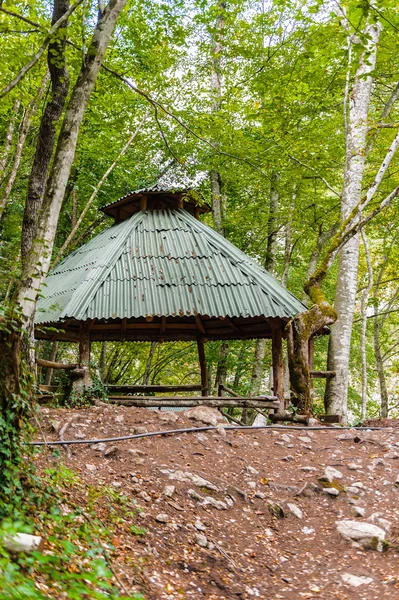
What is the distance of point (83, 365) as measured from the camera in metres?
8.36

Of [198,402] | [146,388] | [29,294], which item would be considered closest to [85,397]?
[198,402]

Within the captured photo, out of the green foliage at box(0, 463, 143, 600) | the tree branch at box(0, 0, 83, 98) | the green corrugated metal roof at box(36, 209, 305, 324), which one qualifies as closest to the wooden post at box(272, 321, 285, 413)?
the green corrugated metal roof at box(36, 209, 305, 324)

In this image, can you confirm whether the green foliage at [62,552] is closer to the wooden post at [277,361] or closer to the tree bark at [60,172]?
the tree bark at [60,172]

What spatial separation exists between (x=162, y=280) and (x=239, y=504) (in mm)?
4785

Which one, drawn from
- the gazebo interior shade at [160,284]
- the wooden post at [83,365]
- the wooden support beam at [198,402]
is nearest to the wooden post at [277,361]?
the gazebo interior shade at [160,284]

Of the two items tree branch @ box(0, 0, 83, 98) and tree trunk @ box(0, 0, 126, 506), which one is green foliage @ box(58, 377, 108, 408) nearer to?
tree trunk @ box(0, 0, 126, 506)

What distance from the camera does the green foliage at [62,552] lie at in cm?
224

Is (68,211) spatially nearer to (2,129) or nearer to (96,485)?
(2,129)

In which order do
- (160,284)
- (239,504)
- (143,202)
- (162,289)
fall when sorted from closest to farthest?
(239,504), (162,289), (160,284), (143,202)

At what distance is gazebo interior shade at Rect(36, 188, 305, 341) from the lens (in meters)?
8.30

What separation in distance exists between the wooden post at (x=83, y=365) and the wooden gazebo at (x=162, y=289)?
17 mm

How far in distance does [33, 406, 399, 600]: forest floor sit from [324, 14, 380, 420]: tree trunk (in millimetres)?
1857

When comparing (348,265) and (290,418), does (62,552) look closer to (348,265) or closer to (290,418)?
(290,418)

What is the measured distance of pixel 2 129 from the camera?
1423 cm
